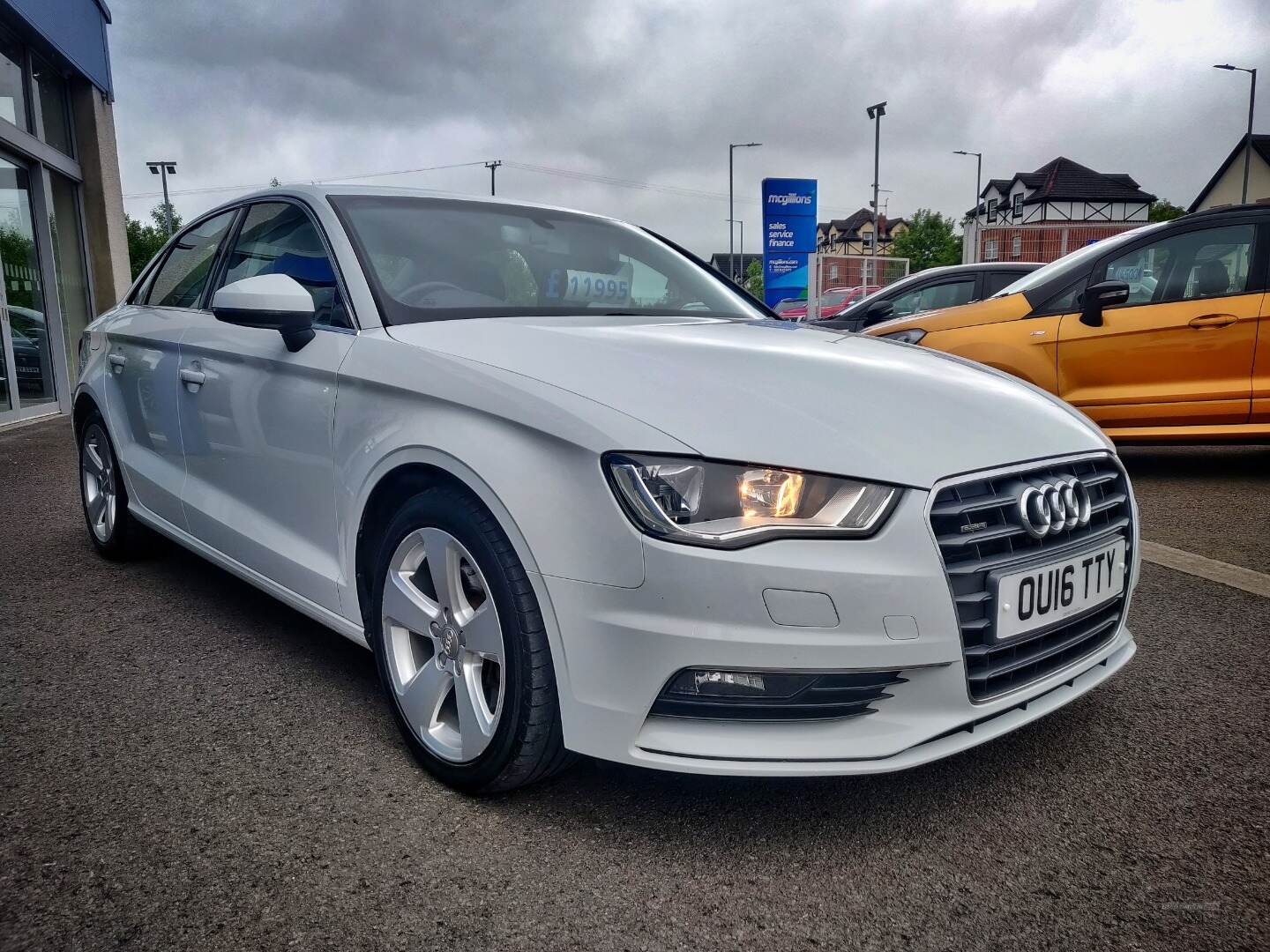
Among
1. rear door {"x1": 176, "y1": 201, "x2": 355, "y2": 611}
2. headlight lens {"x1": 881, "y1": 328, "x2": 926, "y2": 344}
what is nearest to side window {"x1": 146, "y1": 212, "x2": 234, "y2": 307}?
rear door {"x1": 176, "y1": 201, "x2": 355, "y2": 611}

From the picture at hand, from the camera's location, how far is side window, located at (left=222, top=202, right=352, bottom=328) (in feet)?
8.52

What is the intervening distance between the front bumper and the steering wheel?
105 cm

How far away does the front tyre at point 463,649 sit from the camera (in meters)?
1.86

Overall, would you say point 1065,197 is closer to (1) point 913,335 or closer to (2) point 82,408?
(1) point 913,335

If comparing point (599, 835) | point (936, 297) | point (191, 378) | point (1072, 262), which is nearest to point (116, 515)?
point (191, 378)

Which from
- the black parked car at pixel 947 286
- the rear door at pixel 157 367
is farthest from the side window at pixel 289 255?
the black parked car at pixel 947 286

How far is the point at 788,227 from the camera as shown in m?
23.2

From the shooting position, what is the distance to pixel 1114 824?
1.94 meters

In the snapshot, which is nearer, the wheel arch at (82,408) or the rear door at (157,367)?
the rear door at (157,367)

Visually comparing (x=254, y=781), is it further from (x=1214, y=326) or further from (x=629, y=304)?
(x=1214, y=326)

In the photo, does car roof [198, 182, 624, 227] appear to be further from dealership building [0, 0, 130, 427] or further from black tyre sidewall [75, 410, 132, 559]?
dealership building [0, 0, 130, 427]

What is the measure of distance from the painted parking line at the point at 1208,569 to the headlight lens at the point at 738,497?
2452 mm

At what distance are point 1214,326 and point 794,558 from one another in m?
4.80

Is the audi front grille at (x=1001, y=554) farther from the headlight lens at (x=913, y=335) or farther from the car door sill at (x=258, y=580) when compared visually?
the headlight lens at (x=913, y=335)
